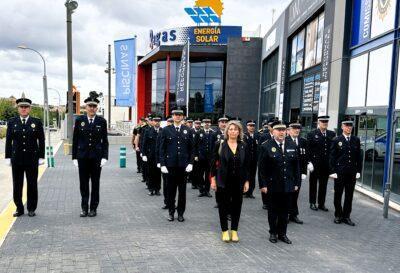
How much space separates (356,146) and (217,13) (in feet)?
87.0

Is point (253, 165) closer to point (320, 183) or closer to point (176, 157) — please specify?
point (320, 183)

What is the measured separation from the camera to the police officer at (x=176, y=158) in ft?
22.8

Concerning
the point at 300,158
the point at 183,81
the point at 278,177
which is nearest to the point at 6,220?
the point at 278,177

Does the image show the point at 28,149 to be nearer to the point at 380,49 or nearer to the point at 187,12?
the point at 380,49

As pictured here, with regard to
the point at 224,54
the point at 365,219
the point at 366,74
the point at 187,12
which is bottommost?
the point at 365,219

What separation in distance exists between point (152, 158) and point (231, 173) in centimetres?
438

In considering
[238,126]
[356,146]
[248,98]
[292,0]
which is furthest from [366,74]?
[248,98]

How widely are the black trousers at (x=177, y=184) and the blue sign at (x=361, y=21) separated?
7.69 m

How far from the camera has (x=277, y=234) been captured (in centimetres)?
596

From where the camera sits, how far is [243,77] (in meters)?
29.2

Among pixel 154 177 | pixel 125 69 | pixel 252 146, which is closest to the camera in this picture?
pixel 252 146

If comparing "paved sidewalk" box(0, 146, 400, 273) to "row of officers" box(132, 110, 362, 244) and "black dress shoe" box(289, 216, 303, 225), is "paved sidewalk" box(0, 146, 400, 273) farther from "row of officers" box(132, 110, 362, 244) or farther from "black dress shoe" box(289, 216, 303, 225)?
"row of officers" box(132, 110, 362, 244)

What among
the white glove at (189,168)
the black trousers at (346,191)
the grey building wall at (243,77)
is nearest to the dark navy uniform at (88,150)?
the white glove at (189,168)

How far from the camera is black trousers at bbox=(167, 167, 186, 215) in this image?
22.8ft
